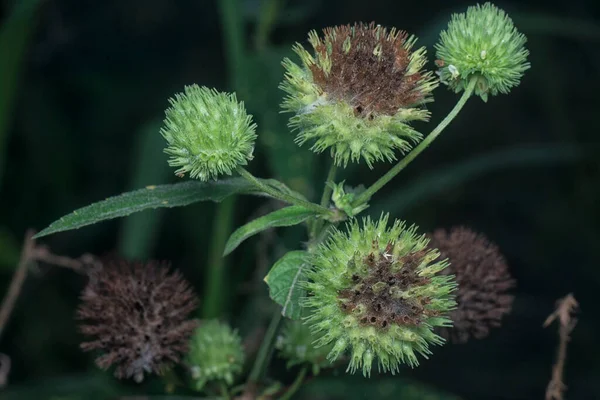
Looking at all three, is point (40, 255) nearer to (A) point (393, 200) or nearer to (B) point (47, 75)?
(A) point (393, 200)

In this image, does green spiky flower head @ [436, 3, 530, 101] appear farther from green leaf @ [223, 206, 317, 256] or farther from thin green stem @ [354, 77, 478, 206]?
green leaf @ [223, 206, 317, 256]

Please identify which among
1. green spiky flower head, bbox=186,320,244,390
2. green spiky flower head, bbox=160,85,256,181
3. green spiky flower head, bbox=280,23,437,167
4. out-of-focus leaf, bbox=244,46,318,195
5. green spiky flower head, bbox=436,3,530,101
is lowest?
green spiky flower head, bbox=186,320,244,390

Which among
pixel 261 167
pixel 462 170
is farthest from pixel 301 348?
Answer: pixel 261 167

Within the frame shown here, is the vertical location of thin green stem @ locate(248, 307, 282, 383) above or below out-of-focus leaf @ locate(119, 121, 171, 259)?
below

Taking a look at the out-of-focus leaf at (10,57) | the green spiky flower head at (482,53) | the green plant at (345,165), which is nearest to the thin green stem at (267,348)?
the green plant at (345,165)

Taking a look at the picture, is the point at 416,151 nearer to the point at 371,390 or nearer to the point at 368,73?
the point at 368,73

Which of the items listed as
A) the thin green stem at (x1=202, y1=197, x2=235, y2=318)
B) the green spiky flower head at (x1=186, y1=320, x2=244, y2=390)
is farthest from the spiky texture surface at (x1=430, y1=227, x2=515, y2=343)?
the thin green stem at (x1=202, y1=197, x2=235, y2=318)

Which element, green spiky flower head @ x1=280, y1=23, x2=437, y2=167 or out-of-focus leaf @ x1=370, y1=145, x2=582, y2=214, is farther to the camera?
out-of-focus leaf @ x1=370, y1=145, x2=582, y2=214
